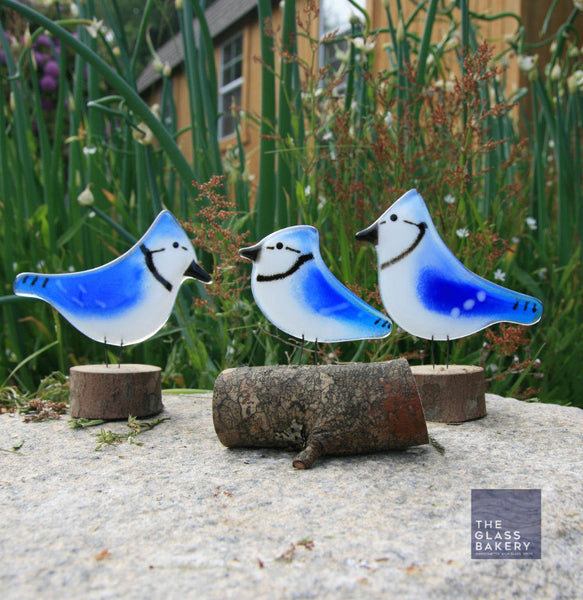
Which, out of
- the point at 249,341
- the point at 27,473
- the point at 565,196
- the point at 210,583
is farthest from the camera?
the point at 565,196

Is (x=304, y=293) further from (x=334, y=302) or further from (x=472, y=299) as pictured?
(x=472, y=299)

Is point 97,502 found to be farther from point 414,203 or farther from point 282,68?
point 282,68

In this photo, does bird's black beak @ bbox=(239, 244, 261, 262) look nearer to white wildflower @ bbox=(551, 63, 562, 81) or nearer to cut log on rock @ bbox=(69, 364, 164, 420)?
cut log on rock @ bbox=(69, 364, 164, 420)

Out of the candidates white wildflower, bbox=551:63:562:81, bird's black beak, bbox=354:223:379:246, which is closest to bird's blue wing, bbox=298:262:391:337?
bird's black beak, bbox=354:223:379:246

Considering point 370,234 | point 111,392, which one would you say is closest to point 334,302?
point 370,234

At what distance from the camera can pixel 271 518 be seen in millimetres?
890

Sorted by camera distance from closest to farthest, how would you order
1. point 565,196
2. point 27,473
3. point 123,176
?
point 27,473, point 565,196, point 123,176

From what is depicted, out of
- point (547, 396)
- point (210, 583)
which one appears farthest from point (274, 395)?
point (547, 396)

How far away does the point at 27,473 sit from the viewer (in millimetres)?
1112

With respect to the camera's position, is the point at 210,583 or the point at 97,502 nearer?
the point at 210,583

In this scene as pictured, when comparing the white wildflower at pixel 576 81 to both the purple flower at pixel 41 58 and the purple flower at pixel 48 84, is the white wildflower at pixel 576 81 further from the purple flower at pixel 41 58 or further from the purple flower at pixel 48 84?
the purple flower at pixel 41 58

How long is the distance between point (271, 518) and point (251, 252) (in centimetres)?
60

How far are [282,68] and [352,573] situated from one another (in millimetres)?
1488

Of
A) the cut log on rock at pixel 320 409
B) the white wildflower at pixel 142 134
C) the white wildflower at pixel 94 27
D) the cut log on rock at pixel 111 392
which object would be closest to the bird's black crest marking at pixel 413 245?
the cut log on rock at pixel 320 409
